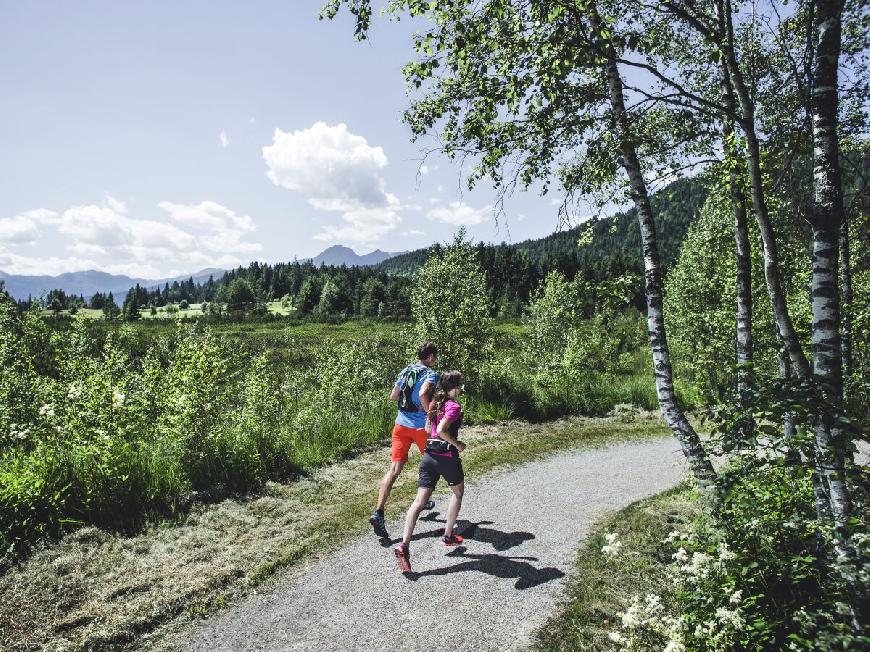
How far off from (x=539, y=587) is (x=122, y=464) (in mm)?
6950

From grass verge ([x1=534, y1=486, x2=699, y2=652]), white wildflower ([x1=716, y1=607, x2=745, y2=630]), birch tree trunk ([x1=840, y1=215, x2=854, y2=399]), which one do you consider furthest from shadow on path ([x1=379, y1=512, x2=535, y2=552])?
birch tree trunk ([x1=840, y1=215, x2=854, y2=399])

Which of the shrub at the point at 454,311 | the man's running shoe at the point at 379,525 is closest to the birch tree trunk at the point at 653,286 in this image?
the man's running shoe at the point at 379,525

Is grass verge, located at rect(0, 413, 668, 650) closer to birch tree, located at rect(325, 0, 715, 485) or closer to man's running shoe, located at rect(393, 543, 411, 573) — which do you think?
man's running shoe, located at rect(393, 543, 411, 573)

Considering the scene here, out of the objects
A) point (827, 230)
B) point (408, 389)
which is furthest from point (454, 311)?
point (827, 230)

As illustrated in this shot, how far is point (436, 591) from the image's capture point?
544 cm

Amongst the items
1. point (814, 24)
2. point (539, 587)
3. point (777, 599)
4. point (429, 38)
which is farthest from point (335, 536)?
point (814, 24)

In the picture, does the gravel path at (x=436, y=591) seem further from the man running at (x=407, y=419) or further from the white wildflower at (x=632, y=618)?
the white wildflower at (x=632, y=618)

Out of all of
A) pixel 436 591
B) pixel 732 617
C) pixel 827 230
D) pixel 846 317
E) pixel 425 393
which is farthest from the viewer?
pixel 846 317

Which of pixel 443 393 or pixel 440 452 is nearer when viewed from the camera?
pixel 440 452

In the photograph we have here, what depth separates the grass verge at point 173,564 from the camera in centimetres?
488

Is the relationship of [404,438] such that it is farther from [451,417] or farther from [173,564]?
[173,564]

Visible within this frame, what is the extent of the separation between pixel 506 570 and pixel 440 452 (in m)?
1.78

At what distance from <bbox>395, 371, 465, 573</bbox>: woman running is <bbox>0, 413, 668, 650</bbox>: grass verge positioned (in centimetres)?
146

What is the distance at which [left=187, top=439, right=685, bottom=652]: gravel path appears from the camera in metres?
4.75
